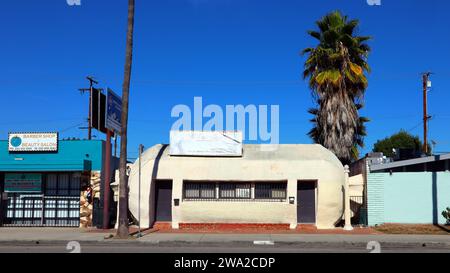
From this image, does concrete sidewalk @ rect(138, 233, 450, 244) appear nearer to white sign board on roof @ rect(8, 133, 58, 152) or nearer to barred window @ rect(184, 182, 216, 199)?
barred window @ rect(184, 182, 216, 199)

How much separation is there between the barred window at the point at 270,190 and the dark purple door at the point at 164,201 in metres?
4.09

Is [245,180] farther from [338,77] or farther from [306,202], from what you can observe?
[338,77]

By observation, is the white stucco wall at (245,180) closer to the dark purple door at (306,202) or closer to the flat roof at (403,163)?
the dark purple door at (306,202)

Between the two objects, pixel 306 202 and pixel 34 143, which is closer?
pixel 306 202

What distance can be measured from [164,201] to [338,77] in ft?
36.5

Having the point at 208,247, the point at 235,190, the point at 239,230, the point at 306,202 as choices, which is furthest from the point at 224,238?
the point at 306,202

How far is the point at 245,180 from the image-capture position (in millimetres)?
23125

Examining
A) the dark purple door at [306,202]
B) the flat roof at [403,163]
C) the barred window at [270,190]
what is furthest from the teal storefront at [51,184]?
the flat roof at [403,163]

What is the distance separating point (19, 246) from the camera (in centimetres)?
1723

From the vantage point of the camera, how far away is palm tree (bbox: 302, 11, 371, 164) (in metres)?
27.1

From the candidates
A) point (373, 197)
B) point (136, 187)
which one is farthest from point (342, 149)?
point (136, 187)

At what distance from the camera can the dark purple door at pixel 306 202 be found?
2340cm

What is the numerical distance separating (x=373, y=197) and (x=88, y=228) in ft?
43.1
